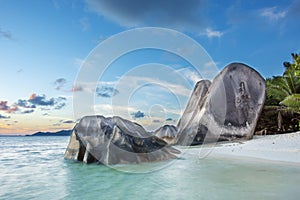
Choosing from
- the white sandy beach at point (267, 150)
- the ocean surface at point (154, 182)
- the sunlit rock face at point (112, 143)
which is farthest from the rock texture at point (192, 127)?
the white sandy beach at point (267, 150)

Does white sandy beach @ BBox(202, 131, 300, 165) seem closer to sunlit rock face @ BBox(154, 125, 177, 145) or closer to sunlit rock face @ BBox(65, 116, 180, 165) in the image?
sunlit rock face @ BBox(65, 116, 180, 165)

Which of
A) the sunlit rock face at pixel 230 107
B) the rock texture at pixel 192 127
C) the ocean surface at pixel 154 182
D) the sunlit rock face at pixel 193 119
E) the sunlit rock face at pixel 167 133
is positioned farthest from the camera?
the sunlit rock face at pixel 167 133

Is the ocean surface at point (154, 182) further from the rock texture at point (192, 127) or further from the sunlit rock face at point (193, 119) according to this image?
the sunlit rock face at point (193, 119)

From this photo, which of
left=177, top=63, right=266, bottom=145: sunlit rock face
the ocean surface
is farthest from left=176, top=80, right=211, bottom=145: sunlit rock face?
the ocean surface

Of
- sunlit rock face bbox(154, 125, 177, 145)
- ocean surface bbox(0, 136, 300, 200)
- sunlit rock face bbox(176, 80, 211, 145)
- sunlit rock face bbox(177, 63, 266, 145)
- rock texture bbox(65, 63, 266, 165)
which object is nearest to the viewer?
ocean surface bbox(0, 136, 300, 200)

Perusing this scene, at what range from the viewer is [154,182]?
19.0 feet

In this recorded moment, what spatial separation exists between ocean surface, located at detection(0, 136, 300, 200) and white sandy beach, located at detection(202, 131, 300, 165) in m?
0.97

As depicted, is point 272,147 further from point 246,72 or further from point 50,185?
point 50,185

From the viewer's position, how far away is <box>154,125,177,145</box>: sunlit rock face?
16578mm

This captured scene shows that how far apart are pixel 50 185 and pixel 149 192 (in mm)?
2259

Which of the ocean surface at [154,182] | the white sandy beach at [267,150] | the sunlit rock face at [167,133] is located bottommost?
the ocean surface at [154,182]

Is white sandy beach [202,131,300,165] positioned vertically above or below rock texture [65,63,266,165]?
below

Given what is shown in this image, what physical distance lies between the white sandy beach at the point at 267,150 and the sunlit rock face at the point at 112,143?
2.74 m

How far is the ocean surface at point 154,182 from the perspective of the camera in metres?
4.66
